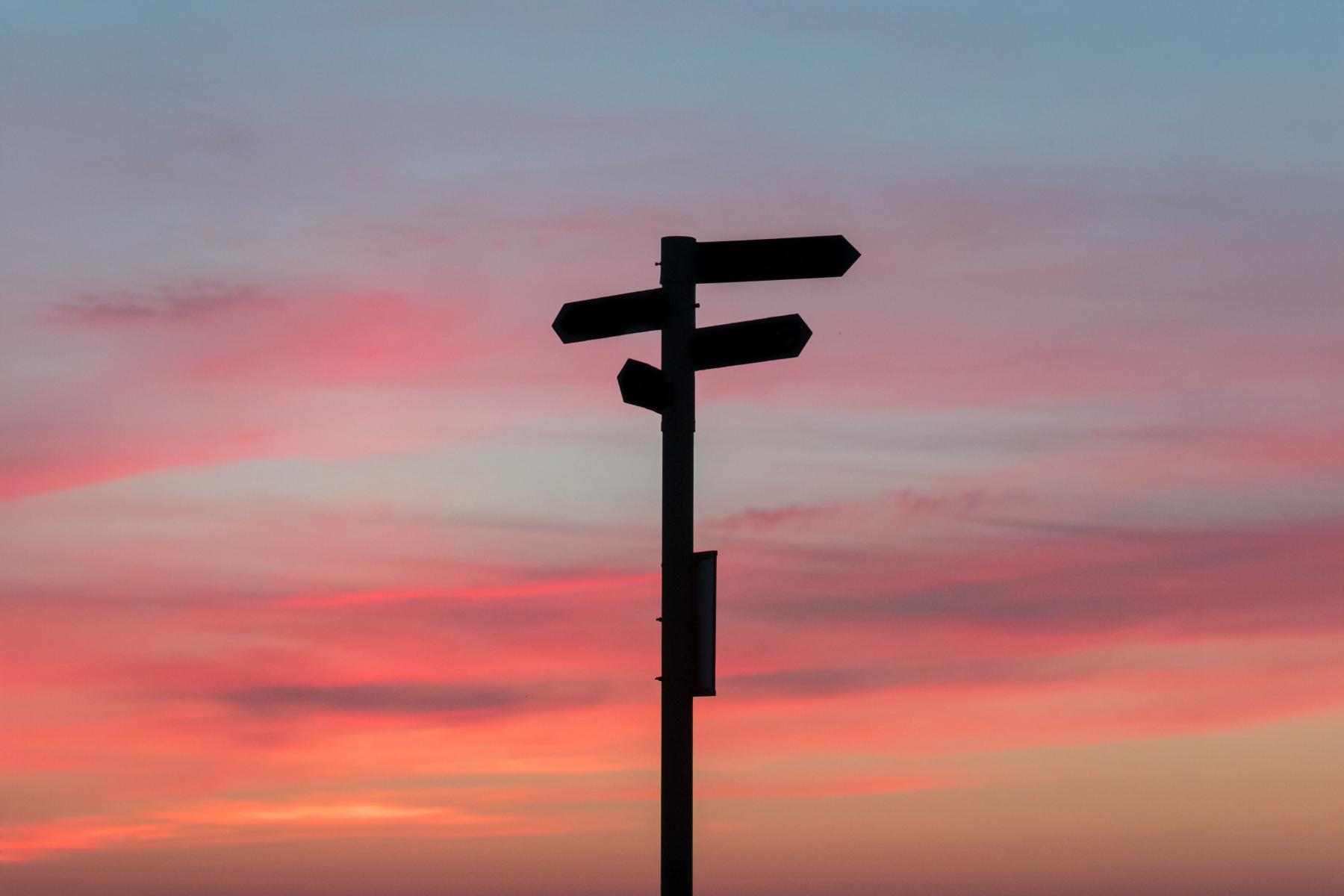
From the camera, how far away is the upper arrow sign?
37.0 feet

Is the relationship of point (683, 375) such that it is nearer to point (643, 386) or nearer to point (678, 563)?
point (643, 386)

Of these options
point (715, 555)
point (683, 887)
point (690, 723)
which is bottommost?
point (683, 887)

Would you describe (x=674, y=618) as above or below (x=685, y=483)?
below

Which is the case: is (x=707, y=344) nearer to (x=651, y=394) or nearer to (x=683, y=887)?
(x=651, y=394)

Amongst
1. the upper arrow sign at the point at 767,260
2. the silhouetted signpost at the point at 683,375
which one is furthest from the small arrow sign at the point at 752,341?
the upper arrow sign at the point at 767,260

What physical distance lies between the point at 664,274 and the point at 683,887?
3.70m

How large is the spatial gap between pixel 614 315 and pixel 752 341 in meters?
0.89

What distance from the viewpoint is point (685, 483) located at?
36.6ft

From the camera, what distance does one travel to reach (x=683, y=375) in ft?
37.0

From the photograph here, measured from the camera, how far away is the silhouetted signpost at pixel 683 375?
10820 millimetres

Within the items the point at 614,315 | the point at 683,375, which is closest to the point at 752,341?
the point at 683,375

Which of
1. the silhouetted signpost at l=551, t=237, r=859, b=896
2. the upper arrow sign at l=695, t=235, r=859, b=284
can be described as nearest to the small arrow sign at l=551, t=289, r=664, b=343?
the silhouetted signpost at l=551, t=237, r=859, b=896

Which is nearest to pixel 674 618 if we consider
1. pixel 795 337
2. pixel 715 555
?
pixel 715 555

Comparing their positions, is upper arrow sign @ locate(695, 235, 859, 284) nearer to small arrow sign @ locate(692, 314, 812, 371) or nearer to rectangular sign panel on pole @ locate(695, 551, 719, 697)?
small arrow sign @ locate(692, 314, 812, 371)
